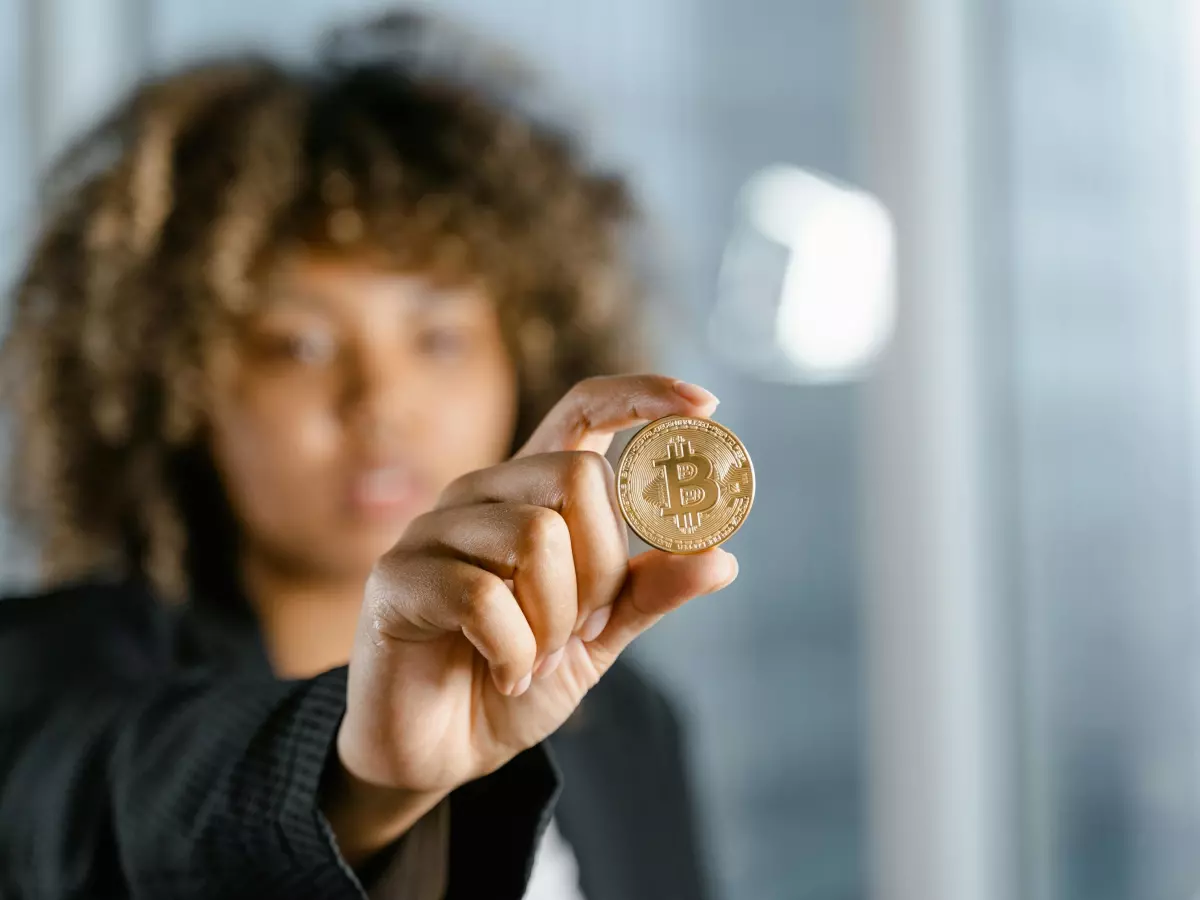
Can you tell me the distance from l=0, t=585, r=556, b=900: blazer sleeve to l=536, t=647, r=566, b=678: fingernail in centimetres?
12

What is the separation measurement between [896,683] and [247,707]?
1208 millimetres

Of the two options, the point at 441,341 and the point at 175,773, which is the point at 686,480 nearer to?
the point at 175,773

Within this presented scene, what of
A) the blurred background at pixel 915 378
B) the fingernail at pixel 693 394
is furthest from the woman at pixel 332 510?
A: the blurred background at pixel 915 378

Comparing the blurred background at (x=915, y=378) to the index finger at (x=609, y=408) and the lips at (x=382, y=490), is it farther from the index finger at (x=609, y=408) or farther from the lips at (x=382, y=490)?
the index finger at (x=609, y=408)

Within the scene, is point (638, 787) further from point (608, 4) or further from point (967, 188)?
point (608, 4)

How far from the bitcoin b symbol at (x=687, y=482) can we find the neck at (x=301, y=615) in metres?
0.74

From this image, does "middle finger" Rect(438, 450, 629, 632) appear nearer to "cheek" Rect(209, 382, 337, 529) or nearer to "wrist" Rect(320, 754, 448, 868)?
"wrist" Rect(320, 754, 448, 868)

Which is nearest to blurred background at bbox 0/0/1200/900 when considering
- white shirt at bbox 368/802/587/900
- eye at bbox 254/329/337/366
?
eye at bbox 254/329/337/366

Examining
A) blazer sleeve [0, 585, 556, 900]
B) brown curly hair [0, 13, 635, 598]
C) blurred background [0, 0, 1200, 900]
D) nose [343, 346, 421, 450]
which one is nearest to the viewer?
blazer sleeve [0, 585, 556, 900]

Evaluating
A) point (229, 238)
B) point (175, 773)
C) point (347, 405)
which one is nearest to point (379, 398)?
point (347, 405)

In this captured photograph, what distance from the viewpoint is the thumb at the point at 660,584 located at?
0.53 metres

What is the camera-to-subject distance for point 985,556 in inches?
65.6

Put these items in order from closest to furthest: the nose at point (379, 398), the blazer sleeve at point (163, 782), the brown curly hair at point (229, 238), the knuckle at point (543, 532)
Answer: the knuckle at point (543, 532) < the blazer sleeve at point (163, 782) < the nose at point (379, 398) < the brown curly hair at point (229, 238)

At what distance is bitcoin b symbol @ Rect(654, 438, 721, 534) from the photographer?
1.90 ft
